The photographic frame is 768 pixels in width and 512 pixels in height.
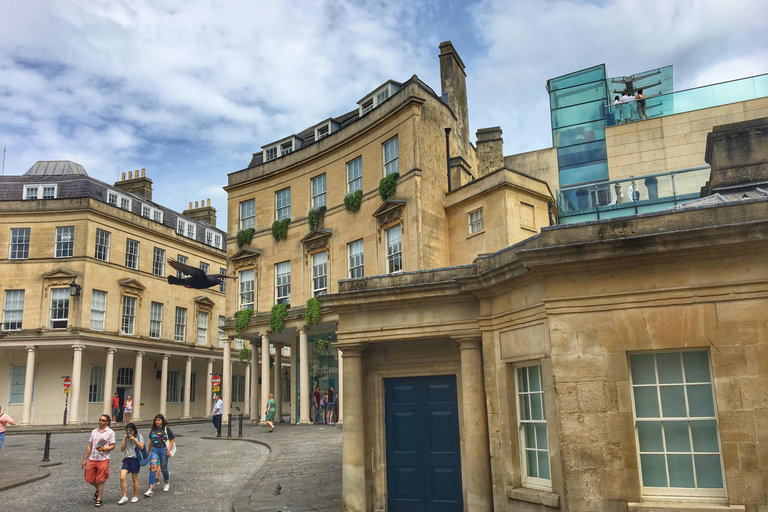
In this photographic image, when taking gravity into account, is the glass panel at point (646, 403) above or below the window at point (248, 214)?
below

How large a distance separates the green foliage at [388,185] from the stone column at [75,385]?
2038 cm

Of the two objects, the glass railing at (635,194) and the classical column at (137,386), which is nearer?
the glass railing at (635,194)

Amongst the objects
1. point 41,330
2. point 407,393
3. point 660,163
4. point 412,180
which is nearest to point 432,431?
point 407,393

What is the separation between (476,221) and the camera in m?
23.5

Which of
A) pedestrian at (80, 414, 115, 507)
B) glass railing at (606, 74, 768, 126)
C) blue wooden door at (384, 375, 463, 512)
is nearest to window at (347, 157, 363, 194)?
glass railing at (606, 74, 768, 126)

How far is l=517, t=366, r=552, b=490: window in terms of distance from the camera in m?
8.07

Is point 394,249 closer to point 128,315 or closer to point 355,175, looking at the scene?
point 355,175

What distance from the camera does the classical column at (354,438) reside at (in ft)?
32.0

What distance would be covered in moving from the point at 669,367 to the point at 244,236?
26439 mm

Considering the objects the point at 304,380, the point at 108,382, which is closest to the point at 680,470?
the point at 304,380

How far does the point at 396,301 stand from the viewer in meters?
9.79

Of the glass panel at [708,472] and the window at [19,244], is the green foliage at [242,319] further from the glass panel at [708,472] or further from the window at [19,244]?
the glass panel at [708,472]

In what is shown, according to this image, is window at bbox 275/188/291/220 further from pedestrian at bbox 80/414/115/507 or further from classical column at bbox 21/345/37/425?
pedestrian at bbox 80/414/115/507

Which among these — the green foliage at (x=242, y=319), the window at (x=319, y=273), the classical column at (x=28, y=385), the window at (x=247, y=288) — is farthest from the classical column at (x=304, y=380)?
the classical column at (x=28, y=385)
